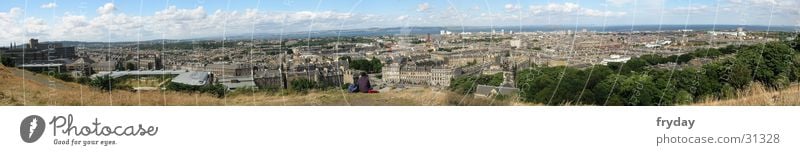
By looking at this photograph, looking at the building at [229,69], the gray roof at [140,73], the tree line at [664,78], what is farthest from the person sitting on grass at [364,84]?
the gray roof at [140,73]

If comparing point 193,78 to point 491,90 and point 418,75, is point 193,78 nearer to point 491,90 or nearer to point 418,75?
point 418,75

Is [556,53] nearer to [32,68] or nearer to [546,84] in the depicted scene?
[546,84]

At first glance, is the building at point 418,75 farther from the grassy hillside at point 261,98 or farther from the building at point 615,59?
the building at point 615,59

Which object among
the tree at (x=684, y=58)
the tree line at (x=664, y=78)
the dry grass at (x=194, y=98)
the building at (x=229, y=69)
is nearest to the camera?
the dry grass at (x=194, y=98)

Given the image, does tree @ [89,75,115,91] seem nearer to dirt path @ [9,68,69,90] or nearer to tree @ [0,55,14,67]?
dirt path @ [9,68,69,90]

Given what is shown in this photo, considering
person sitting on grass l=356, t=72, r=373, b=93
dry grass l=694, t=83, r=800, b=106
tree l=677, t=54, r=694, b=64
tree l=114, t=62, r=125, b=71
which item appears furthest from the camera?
tree l=677, t=54, r=694, b=64

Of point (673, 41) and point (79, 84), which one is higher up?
point (673, 41)
